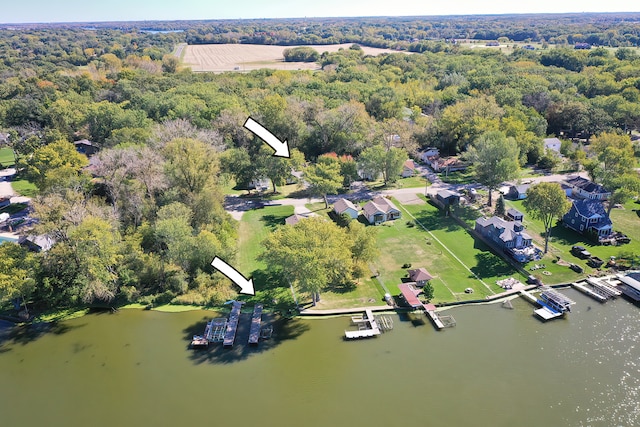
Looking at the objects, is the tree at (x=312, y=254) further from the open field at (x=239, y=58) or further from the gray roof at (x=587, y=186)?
the open field at (x=239, y=58)

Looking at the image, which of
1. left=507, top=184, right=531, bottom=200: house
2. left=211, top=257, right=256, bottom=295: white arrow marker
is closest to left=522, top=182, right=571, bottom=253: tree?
left=507, top=184, right=531, bottom=200: house

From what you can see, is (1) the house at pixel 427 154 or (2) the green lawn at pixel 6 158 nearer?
(1) the house at pixel 427 154

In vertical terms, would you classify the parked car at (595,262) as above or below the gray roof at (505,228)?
below

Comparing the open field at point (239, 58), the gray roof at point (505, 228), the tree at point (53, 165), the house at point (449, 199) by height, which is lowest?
the house at point (449, 199)

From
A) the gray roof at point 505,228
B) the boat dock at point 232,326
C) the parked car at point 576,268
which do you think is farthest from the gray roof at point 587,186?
the boat dock at point 232,326

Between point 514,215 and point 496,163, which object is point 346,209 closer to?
point 514,215

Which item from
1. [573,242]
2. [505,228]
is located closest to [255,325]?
[505,228]
